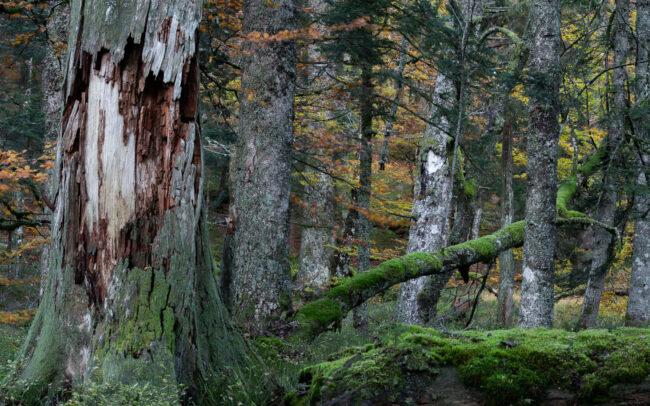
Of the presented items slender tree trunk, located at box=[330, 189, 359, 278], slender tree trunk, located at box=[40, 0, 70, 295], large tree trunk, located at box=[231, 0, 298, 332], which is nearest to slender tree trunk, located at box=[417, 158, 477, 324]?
slender tree trunk, located at box=[330, 189, 359, 278]

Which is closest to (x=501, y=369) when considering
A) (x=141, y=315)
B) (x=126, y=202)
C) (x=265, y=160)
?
(x=141, y=315)

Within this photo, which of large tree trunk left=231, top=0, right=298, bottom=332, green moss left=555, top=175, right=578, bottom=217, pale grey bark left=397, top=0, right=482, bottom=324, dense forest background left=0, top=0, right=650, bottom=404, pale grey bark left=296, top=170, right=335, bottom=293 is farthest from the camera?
pale grey bark left=296, top=170, right=335, bottom=293

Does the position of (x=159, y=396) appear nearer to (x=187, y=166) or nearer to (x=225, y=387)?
(x=225, y=387)

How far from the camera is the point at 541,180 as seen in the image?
6895mm

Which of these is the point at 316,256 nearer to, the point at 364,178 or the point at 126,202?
the point at 364,178

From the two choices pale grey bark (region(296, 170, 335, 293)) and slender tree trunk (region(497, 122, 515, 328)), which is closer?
slender tree trunk (region(497, 122, 515, 328))

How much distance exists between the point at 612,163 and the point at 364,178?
17.6ft

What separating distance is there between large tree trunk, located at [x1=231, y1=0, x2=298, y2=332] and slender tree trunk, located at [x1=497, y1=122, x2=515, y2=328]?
7.63m

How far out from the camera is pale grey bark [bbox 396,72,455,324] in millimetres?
10180

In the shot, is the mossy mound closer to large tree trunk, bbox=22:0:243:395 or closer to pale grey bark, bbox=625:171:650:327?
large tree trunk, bbox=22:0:243:395

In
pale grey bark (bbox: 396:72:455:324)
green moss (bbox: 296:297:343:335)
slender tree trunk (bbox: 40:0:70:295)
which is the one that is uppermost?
slender tree trunk (bbox: 40:0:70:295)

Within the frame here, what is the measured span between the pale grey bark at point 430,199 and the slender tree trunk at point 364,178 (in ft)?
3.73

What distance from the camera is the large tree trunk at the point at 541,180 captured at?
6809 mm

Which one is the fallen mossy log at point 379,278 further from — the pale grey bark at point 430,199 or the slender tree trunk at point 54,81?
the slender tree trunk at point 54,81
